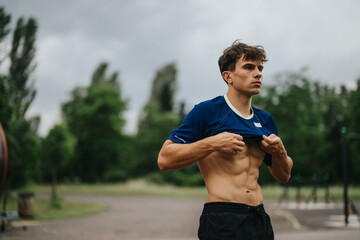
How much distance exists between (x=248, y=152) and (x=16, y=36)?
119 feet

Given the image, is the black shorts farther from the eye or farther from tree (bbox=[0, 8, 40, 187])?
tree (bbox=[0, 8, 40, 187])

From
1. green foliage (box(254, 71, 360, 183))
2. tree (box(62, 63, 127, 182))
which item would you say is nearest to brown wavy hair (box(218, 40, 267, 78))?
green foliage (box(254, 71, 360, 183))

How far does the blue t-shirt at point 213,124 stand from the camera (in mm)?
2441

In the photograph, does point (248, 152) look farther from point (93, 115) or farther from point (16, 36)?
point (93, 115)

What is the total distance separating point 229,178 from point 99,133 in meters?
54.1

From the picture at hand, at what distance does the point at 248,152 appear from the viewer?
Answer: 256cm

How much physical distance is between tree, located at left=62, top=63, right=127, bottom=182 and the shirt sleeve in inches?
2069

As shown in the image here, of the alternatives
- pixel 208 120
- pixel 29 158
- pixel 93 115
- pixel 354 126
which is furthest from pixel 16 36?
pixel 208 120

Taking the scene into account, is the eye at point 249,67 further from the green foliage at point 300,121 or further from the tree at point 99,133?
the tree at point 99,133

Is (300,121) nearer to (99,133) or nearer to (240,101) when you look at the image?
(99,133)

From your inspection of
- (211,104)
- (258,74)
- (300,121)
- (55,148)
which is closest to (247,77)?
(258,74)

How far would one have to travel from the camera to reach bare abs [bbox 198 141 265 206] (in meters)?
2.44

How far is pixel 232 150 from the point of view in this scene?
2.27 m

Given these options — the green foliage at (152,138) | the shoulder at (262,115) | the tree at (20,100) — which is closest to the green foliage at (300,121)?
the green foliage at (152,138)
